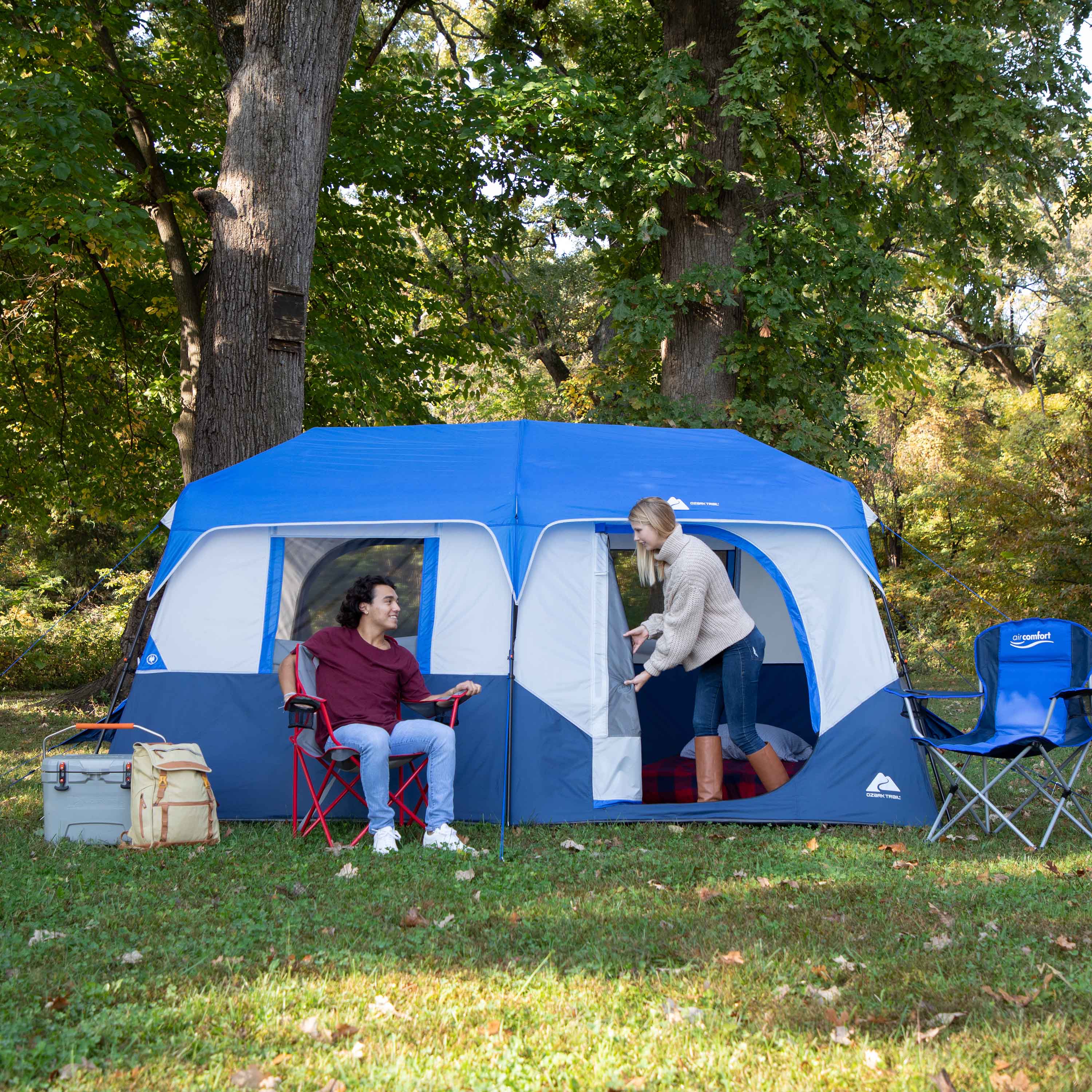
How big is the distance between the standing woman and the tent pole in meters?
0.58

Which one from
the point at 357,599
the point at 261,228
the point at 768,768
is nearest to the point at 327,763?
the point at 357,599

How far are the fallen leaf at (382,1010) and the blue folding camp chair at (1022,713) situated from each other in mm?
2787

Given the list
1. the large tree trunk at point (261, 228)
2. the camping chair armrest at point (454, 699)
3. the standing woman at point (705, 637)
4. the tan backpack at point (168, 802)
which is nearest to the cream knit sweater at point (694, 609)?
the standing woman at point (705, 637)

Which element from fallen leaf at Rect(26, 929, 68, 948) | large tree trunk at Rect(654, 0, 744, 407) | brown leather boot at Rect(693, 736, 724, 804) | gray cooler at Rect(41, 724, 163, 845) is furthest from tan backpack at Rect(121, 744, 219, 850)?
large tree trunk at Rect(654, 0, 744, 407)

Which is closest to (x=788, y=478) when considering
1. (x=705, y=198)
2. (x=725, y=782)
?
(x=725, y=782)

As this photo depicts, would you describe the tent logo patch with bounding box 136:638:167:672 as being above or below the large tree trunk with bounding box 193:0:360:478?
below

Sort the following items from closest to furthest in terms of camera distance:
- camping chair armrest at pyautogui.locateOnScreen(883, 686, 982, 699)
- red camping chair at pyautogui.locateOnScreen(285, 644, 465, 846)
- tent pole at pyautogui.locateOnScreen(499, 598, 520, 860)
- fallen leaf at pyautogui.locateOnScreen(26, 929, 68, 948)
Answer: fallen leaf at pyautogui.locateOnScreen(26, 929, 68, 948) → red camping chair at pyautogui.locateOnScreen(285, 644, 465, 846) → camping chair armrest at pyautogui.locateOnScreen(883, 686, 982, 699) → tent pole at pyautogui.locateOnScreen(499, 598, 520, 860)

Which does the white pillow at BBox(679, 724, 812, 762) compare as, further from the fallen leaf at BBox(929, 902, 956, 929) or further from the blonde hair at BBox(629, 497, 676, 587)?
the fallen leaf at BBox(929, 902, 956, 929)

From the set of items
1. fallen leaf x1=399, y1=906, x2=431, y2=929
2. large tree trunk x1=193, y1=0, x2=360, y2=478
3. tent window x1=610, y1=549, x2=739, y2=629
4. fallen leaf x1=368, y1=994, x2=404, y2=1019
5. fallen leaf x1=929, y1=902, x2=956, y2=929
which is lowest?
fallen leaf x1=399, y1=906, x2=431, y2=929

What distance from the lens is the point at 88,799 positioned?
4.87 meters

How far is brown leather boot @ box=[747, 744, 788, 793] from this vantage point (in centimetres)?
538

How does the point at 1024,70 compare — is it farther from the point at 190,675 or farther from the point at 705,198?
the point at 190,675

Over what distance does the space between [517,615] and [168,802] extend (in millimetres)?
1810

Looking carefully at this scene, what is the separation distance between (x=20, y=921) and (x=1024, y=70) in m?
10.1
